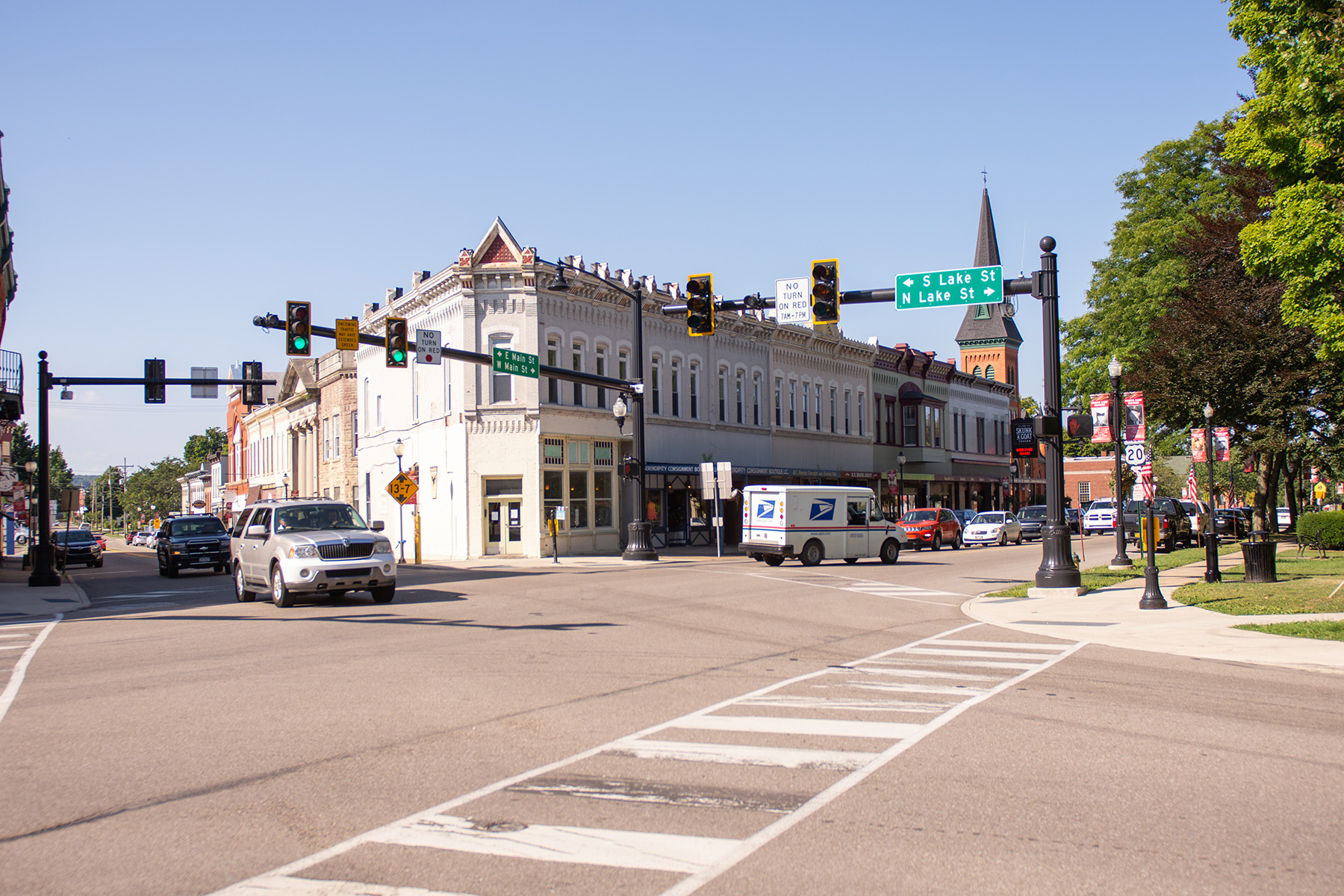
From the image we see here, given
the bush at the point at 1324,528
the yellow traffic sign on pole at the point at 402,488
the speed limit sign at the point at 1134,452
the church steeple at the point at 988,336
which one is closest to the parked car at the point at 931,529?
the bush at the point at 1324,528

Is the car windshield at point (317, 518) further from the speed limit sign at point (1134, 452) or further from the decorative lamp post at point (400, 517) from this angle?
the speed limit sign at point (1134, 452)

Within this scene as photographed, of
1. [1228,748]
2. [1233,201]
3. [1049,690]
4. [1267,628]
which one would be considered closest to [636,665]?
[1049,690]

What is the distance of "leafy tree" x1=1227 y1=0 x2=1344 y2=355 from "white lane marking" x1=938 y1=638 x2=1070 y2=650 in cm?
1078

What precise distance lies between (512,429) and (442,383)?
11.7 ft

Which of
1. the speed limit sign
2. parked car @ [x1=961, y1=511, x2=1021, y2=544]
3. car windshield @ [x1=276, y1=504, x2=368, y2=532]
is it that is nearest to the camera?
car windshield @ [x1=276, y1=504, x2=368, y2=532]

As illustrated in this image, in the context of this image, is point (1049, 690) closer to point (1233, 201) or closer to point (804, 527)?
point (804, 527)

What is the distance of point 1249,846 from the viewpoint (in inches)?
203

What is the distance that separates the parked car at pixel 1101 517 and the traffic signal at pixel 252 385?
3784 cm

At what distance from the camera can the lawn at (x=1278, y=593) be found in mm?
15984

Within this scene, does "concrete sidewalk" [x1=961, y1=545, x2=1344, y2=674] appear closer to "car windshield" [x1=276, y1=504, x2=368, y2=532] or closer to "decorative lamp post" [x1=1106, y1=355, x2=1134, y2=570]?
"decorative lamp post" [x1=1106, y1=355, x2=1134, y2=570]

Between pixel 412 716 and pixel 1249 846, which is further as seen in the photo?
pixel 412 716

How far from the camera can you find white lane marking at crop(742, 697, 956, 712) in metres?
8.71

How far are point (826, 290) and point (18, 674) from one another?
13865 mm

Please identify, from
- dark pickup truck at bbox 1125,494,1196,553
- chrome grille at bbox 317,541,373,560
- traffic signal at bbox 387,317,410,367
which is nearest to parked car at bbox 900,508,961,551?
dark pickup truck at bbox 1125,494,1196,553
